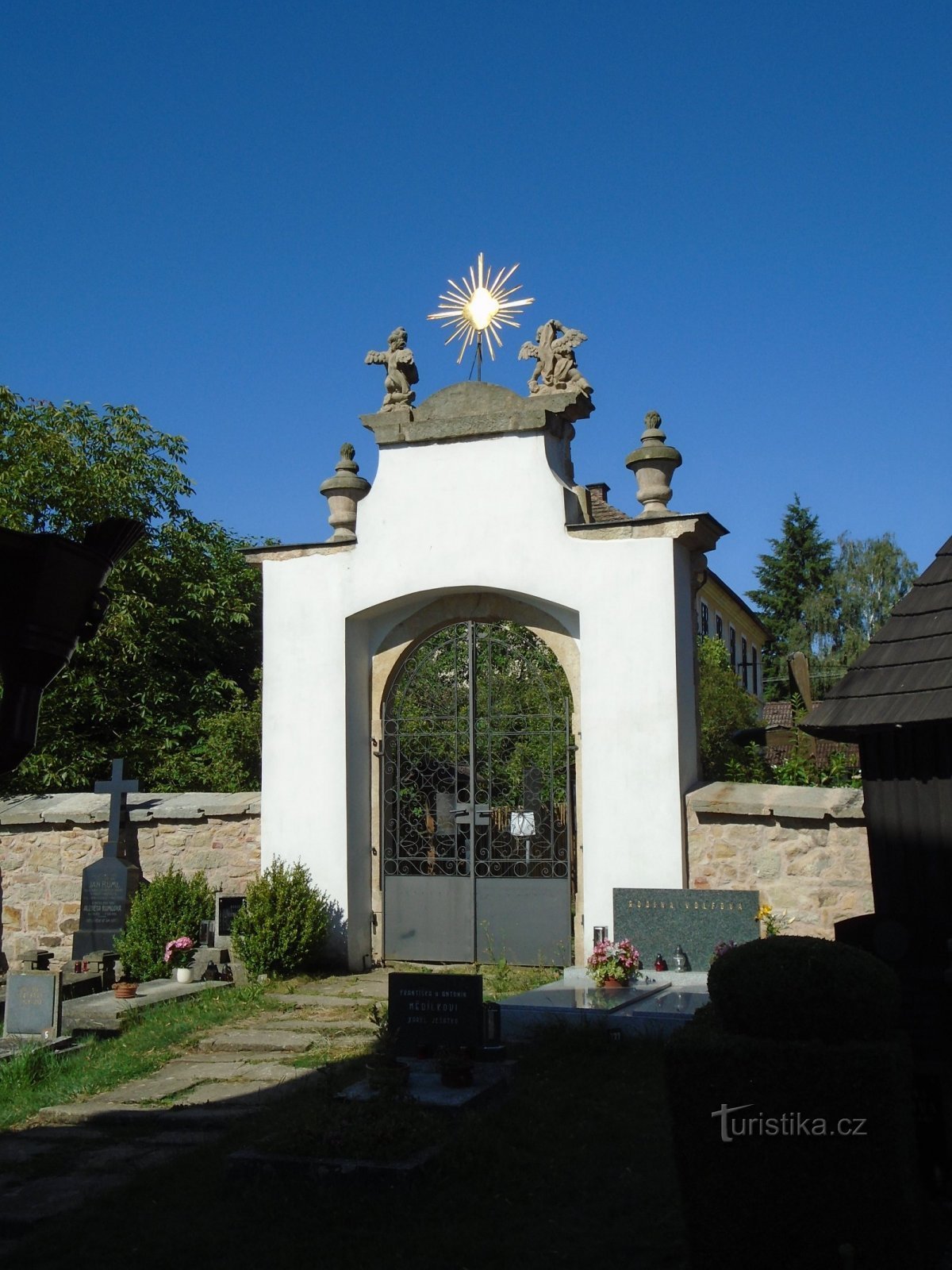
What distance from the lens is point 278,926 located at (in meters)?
11.6

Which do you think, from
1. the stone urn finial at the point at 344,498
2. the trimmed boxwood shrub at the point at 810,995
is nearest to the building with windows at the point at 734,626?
the stone urn finial at the point at 344,498

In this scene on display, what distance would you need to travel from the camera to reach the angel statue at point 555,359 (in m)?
12.0

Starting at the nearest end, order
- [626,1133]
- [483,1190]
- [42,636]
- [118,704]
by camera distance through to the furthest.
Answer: [42,636], [483,1190], [626,1133], [118,704]

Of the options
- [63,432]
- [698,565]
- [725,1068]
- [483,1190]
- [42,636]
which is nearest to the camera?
[42,636]

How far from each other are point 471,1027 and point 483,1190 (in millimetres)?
1792

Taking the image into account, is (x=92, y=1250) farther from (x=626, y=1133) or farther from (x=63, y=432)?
(x=63, y=432)

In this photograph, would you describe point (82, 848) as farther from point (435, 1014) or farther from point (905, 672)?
point (905, 672)

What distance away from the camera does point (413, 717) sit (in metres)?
12.5

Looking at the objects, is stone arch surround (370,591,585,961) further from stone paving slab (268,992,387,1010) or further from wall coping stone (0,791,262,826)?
stone paving slab (268,992,387,1010)

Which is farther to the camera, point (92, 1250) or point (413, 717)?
point (413, 717)

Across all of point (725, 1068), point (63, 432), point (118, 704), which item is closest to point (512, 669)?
point (725, 1068)

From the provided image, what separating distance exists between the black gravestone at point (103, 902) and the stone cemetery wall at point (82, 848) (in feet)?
1.12

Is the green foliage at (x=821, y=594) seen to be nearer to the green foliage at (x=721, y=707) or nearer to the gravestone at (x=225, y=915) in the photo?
the green foliage at (x=721, y=707)

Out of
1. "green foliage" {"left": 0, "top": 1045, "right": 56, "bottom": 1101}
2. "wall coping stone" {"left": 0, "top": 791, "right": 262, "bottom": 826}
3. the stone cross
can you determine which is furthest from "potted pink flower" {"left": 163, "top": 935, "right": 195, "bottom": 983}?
"green foliage" {"left": 0, "top": 1045, "right": 56, "bottom": 1101}
